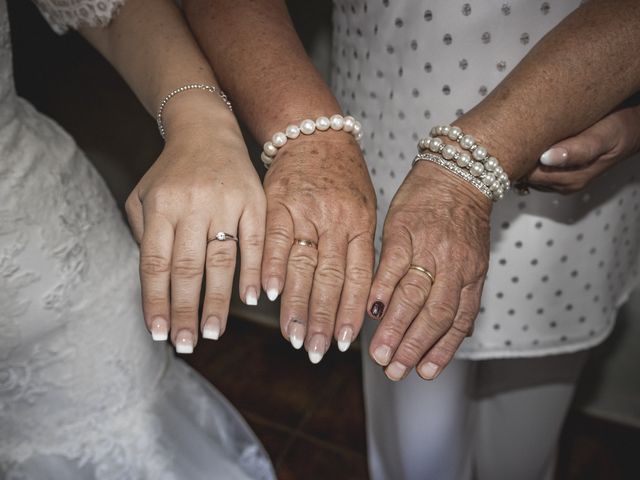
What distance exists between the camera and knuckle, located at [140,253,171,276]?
1.94 ft

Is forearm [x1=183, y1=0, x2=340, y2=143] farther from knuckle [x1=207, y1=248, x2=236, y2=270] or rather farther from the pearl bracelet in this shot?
knuckle [x1=207, y1=248, x2=236, y2=270]

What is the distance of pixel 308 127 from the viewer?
2.28 feet

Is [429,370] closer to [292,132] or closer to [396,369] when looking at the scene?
[396,369]

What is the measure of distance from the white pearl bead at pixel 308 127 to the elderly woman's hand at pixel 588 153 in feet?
0.94

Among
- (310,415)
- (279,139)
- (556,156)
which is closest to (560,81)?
(556,156)

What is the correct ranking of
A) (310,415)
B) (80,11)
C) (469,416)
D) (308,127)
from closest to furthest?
1. (308,127)
2. (80,11)
3. (469,416)
4. (310,415)

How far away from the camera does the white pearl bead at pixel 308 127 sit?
70cm

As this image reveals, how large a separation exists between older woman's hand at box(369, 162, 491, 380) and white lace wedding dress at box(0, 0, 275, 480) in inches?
18.7

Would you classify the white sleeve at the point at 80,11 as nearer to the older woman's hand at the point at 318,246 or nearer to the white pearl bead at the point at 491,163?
the older woman's hand at the point at 318,246

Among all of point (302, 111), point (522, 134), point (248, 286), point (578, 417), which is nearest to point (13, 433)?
point (248, 286)

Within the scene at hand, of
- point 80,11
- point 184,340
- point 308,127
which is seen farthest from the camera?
point 80,11

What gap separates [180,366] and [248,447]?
20 centimetres

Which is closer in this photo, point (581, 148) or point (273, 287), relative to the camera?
point (273, 287)

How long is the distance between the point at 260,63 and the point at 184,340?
0.37 metres
